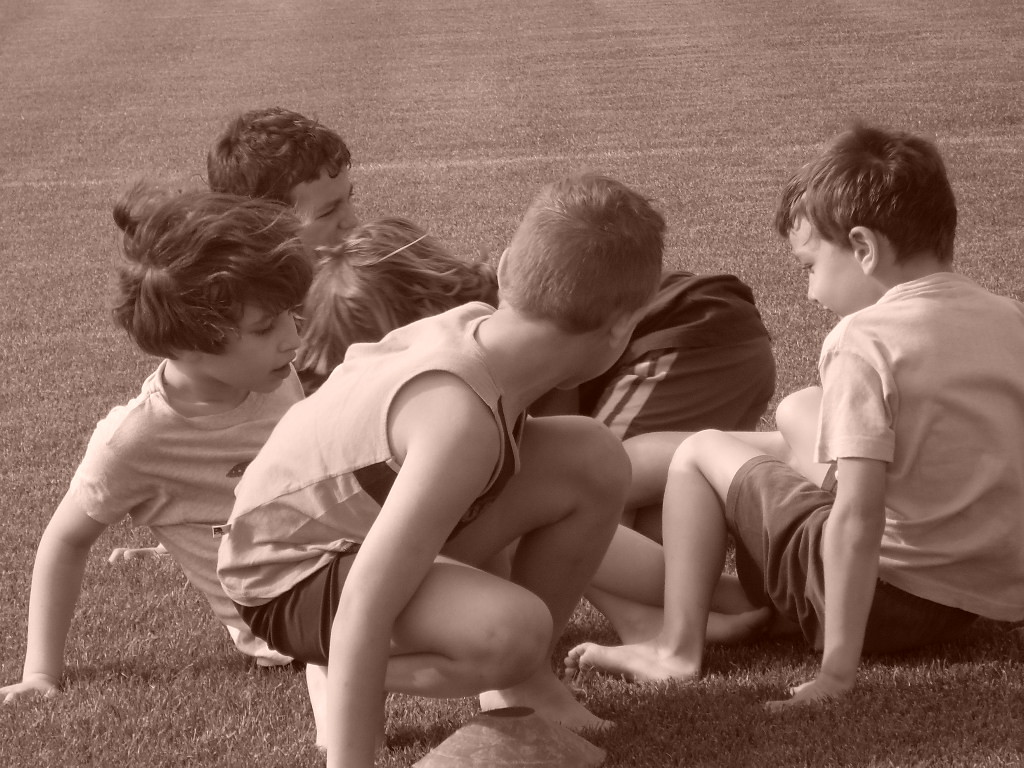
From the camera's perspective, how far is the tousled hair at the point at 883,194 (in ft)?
9.40

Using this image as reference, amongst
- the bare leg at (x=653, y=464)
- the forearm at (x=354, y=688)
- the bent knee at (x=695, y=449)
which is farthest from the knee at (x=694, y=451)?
the forearm at (x=354, y=688)

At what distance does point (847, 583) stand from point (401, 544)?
936mm

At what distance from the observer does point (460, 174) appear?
35.0ft

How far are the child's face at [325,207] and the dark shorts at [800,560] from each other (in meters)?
1.66

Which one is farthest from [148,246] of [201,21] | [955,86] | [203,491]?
[201,21]

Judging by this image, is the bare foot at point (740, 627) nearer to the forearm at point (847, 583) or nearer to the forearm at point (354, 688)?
the forearm at point (847, 583)

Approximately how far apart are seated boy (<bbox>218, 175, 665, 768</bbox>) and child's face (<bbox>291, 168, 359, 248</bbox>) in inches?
61.7

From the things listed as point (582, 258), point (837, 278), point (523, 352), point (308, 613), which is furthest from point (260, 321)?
point (837, 278)

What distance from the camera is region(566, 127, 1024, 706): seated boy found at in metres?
2.72

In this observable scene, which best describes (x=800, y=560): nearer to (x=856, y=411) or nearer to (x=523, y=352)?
(x=856, y=411)

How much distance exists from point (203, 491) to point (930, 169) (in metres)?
1.70

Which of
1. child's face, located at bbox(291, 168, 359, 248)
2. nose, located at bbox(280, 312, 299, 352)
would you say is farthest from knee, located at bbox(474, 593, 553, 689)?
child's face, located at bbox(291, 168, 359, 248)

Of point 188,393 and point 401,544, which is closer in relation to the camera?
point 401,544

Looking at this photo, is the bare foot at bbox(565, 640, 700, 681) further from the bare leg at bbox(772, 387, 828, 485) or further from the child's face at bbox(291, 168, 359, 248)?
the child's face at bbox(291, 168, 359, 248)
